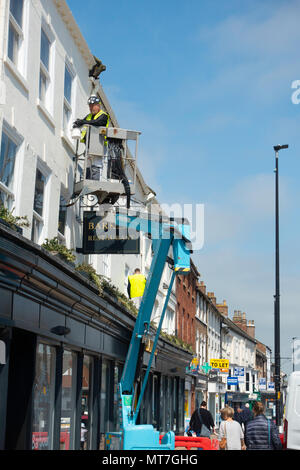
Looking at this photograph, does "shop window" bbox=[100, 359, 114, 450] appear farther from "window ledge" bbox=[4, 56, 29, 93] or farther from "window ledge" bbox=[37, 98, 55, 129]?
"window ledge" bbox=[4, 56, 29, 93]

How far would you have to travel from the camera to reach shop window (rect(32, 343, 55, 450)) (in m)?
10.0

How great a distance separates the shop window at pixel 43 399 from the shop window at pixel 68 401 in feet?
2.55

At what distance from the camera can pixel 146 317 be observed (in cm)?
1245

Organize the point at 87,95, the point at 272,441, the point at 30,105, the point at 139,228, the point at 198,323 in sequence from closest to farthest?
the point at 272,441
the point at 30,105
the point at 139,228
the point at 87,95
the point at 198,323

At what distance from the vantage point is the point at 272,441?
9945 mm

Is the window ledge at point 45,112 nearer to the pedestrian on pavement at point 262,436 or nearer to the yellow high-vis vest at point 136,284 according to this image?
the yellow high-vis vest at point 136,284

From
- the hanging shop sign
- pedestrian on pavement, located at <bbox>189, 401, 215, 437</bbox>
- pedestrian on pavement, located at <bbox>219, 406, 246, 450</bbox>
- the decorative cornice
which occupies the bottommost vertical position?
pedestrian on pavement, located at <bbox>189, 401, 215, 437</bbox>

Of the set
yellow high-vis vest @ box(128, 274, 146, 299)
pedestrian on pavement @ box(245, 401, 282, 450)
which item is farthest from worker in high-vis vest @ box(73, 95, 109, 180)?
pedestrian on pavement @ box(245, 401, 282, 450)

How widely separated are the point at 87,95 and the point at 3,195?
246 inches

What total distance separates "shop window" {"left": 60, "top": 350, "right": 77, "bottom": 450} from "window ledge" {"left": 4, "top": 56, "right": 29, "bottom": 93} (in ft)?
16.0

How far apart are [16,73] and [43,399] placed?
5412 mm
